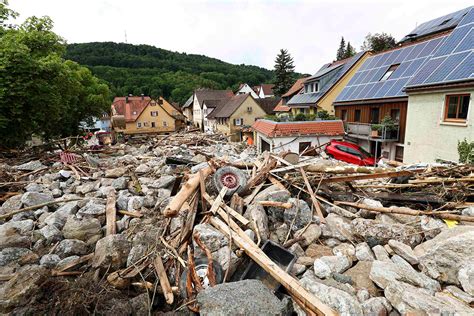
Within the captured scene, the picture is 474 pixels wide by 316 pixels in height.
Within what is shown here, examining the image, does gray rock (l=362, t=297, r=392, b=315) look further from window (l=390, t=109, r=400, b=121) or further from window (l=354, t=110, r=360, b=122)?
window (l=354, t=110, r=360, b=122)

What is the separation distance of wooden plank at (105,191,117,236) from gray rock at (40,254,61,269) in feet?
4.21

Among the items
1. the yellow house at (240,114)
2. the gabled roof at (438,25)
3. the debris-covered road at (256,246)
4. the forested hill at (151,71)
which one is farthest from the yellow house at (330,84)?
the forested hill at (151,71)

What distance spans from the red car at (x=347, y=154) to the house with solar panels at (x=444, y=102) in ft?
9.36

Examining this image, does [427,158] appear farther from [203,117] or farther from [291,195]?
[203,117]

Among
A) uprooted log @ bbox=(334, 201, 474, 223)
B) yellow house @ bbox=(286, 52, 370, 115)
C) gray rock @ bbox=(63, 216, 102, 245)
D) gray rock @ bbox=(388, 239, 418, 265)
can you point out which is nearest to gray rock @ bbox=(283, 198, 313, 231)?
uprooted log @ bbox=(334, 201, 474, 223)

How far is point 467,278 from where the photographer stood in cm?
401

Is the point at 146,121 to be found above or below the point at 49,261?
above

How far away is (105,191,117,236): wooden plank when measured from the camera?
714 centimetres

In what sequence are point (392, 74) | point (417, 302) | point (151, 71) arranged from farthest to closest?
1. point (151, 71)
2. point (392, 74)
3. point (417, 302)

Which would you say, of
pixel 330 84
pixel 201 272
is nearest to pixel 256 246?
pixel 201 272

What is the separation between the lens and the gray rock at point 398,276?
13.7 feet

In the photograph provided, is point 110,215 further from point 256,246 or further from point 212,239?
point 256,246

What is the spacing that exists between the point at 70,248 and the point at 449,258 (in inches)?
311

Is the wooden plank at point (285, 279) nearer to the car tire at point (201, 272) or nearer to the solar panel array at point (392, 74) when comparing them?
the car tire at point (201, 272)
